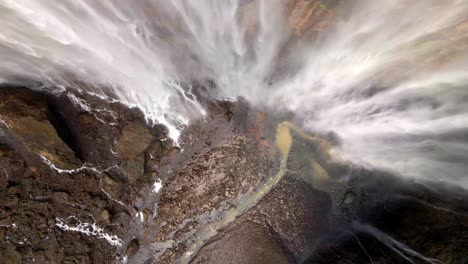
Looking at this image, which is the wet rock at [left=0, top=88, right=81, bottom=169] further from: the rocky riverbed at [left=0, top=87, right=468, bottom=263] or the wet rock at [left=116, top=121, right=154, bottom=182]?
the wet rock at [left=116, top=121, right=154, bottom=182]

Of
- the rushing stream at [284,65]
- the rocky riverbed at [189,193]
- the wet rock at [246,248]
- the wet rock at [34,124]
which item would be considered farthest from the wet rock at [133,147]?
the wet rock at [246,248]

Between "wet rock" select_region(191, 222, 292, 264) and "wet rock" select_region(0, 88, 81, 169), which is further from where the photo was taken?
"wet rock" select_region(191, 222, 292, 264)

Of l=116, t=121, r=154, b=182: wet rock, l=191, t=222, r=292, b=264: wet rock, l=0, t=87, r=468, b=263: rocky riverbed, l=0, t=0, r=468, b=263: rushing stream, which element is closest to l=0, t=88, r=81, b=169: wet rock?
l=0, t=87, r=468, b=263: rocky riverbed

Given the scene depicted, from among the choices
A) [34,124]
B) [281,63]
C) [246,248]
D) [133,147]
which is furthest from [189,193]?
[281,63]

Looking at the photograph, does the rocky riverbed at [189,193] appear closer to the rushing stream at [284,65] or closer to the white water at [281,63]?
the rushing stream at [284,65]

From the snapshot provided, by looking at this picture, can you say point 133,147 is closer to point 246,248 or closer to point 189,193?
point 189,193

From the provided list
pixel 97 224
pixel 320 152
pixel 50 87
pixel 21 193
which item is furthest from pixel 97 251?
pixel 320 152
